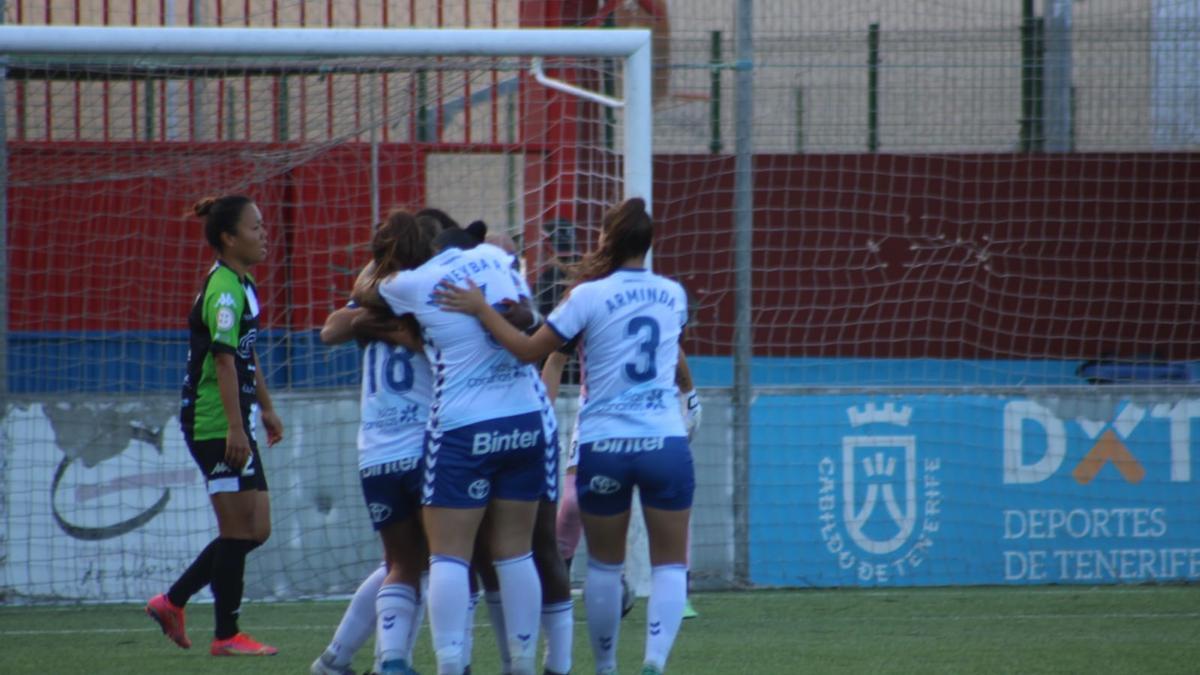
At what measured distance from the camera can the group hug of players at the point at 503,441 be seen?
17.0ft

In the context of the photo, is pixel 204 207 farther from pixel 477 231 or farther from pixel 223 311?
pixel 477 231

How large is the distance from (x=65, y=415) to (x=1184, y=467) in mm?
6745

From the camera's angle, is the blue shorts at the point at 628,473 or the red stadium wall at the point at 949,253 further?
the red stadium wall at the point at 949,253

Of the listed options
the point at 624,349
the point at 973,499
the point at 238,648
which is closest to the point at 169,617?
the point at 238,648

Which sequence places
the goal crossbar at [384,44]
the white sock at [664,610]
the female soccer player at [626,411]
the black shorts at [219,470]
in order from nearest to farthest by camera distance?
the female soccer player at [626,411] < the white sock at [664,610] < the black shorts at [219,470] < the goal crossbar at [384,44]

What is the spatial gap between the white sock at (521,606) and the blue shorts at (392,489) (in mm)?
471

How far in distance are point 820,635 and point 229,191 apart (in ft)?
15.3

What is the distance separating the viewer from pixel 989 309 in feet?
33.4

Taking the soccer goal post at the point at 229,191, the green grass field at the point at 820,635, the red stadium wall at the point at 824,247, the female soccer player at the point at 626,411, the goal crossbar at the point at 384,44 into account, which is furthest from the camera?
the red stadium wall at the point at 824,247

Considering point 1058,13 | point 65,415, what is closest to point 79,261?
point 65,415

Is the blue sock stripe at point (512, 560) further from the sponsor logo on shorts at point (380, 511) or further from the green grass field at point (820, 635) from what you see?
the green grass field at point (820, 635)

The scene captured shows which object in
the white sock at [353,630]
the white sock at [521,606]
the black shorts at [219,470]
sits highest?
the black shorts at [219,470]

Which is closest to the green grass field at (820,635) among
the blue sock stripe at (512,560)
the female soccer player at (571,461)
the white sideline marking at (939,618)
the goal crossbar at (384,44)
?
the white sideline marking at (939,618)

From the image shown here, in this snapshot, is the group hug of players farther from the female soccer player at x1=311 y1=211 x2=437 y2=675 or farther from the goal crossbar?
the goal crossbar
